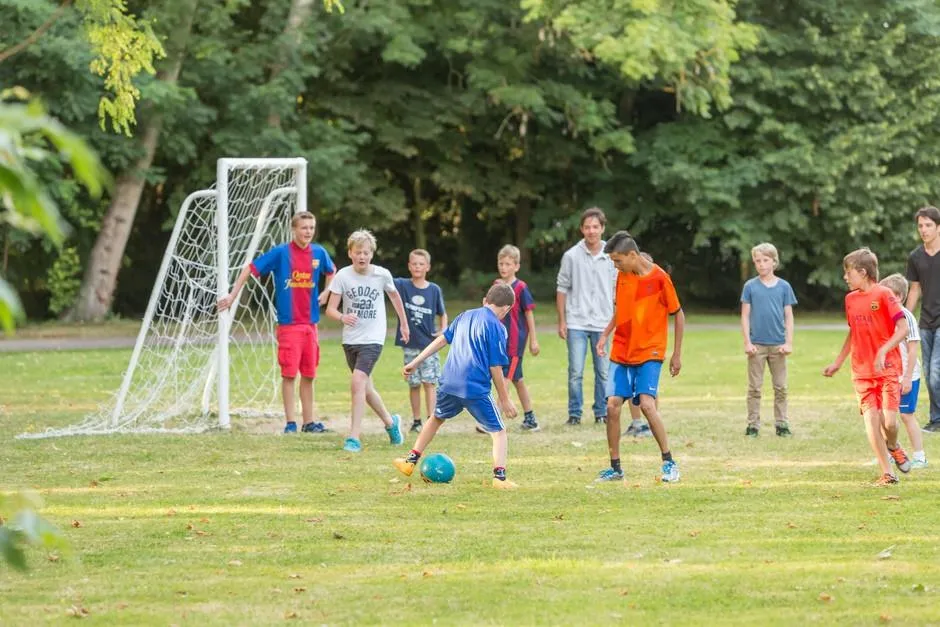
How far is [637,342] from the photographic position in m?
10.0

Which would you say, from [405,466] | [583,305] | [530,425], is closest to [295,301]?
[530,425]

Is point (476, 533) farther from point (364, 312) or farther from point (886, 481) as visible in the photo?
point (364, 312)

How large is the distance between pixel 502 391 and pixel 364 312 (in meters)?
2.97

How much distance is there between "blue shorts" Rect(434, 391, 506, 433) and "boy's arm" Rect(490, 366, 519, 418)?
20 centimetres

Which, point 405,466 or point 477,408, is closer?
point 477,408

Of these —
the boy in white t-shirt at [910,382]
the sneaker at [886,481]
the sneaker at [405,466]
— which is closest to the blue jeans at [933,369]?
the boy in white t-shirt at [910,382]

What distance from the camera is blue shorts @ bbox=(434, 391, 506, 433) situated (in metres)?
9.94

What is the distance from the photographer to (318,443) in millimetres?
12367

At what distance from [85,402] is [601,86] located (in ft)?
74.4

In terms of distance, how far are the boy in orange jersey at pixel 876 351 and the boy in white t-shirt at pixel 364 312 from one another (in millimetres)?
3882

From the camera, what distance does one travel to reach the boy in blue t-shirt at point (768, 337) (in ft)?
42.8

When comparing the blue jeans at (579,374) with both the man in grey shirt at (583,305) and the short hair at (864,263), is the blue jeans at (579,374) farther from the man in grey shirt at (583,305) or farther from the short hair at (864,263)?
the short hair at (864,263)

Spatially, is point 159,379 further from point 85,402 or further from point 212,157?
point 212,157

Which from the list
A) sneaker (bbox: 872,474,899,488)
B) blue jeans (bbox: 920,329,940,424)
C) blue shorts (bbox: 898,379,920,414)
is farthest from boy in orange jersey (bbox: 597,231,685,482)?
blue jeans (bbox: 920,329,940,424)
